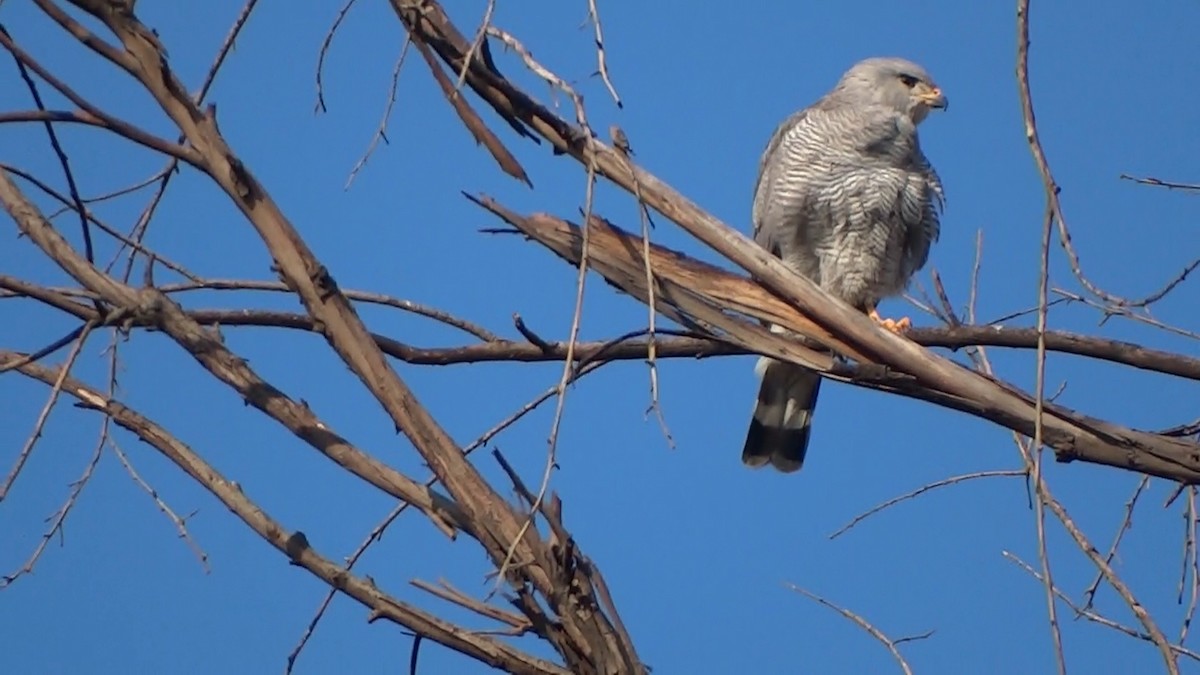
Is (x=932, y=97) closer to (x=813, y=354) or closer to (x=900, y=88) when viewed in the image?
(x=900, y=88)

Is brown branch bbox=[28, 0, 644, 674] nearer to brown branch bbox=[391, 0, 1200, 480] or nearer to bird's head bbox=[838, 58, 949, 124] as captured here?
brown branch bbox=[391, 0, 1200, 480]

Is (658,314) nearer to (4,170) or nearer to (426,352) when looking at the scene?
(426,352)

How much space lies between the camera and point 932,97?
5.21 metres

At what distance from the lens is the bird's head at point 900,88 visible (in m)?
5.16

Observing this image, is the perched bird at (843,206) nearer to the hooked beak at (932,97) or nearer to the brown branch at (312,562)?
the hooked beak at (932,97)

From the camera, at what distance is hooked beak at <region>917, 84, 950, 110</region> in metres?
5.21

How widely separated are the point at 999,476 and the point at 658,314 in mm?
853

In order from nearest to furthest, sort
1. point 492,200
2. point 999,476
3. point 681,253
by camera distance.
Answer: point 492,200, point 681,253, point 999,476

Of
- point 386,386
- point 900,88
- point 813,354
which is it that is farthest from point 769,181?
point 386,386

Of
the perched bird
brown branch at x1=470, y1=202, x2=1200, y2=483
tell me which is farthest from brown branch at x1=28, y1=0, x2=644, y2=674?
the perched bird

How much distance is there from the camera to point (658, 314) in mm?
2443

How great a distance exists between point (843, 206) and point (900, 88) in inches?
26.0

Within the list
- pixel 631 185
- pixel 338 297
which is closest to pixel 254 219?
pixel 338 297

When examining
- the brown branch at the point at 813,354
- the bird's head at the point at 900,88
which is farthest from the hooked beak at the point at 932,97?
the brown branch at the point at 813,354
